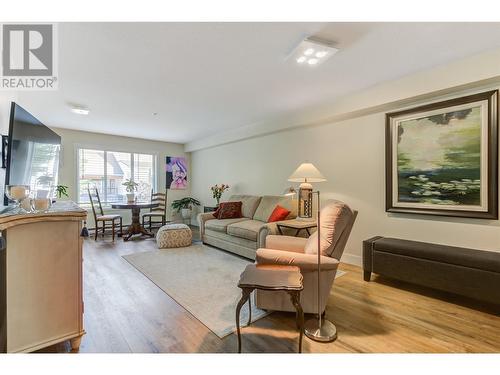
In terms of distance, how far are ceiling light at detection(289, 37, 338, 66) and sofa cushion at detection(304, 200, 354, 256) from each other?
139 centimetres

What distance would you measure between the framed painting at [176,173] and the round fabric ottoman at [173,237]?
9.15 ft

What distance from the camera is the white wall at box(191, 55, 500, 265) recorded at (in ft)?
8.52

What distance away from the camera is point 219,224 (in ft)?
13.4

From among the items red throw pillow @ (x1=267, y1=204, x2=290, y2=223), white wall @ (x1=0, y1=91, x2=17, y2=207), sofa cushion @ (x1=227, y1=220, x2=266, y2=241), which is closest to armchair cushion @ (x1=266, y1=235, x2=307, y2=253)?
sofa cushion @ (x1=227, y1=220, x2=266, y2=241)

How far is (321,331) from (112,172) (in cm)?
605

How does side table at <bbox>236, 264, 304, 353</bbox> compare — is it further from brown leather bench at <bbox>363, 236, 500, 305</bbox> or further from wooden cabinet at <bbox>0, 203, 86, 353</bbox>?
brown leather bench at <bbox>363, 236, 500, 305</bbox>

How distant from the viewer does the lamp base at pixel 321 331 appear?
1.72m

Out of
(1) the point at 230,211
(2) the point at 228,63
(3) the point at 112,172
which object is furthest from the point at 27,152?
(3) the point at 112,172

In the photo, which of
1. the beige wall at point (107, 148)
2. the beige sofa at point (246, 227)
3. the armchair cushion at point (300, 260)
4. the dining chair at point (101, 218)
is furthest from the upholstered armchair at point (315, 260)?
the beige wall at point (107, 148)

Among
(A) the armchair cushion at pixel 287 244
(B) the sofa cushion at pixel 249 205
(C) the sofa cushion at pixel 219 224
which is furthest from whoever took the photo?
(B) the sofa cushion at pixel 249 205

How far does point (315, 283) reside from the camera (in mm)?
1929

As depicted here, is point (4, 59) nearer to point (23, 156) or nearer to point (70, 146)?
point (23, 156)

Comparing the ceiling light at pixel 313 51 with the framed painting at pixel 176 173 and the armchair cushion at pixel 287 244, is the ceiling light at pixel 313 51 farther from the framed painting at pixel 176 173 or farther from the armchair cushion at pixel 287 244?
the framed painting at pixel 176 173
